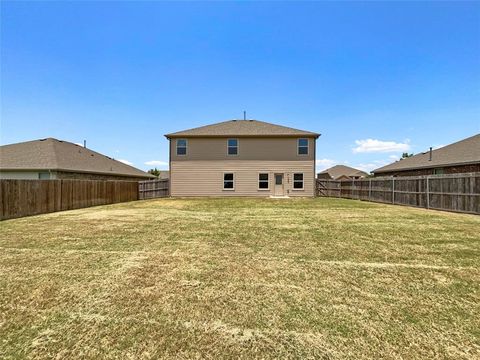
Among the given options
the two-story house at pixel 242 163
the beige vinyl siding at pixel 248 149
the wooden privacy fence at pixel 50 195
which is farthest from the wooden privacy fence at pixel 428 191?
the wooden privacy fence at pixel 50 195

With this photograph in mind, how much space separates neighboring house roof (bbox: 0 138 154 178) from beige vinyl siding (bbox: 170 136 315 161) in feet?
24.5

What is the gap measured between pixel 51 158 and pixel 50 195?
8949 millimetres

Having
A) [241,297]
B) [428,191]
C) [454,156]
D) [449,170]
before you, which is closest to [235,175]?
[428,191]

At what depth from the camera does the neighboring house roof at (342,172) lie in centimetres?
5106

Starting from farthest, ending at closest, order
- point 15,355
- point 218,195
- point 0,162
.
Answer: point 218,195 → point 0,162 → point 15,355

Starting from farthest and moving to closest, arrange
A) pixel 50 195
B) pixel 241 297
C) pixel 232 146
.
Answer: pixel 232 146, pixel 50 195, pixel 241 297

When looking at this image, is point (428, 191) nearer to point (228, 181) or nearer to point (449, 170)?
point (449, 170)

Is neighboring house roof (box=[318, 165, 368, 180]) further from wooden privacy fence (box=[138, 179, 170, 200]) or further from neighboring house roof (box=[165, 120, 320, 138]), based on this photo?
wooden privacy fence (box=[138, 179, 170, 200])

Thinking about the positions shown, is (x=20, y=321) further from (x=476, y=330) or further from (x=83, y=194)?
(x=83, y=194)

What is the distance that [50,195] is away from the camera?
40.7ft

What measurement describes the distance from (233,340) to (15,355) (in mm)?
1993

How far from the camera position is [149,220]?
9477 mm

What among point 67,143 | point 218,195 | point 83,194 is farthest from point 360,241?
point 67,143

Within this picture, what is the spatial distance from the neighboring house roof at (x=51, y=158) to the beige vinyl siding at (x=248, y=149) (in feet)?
24.5
